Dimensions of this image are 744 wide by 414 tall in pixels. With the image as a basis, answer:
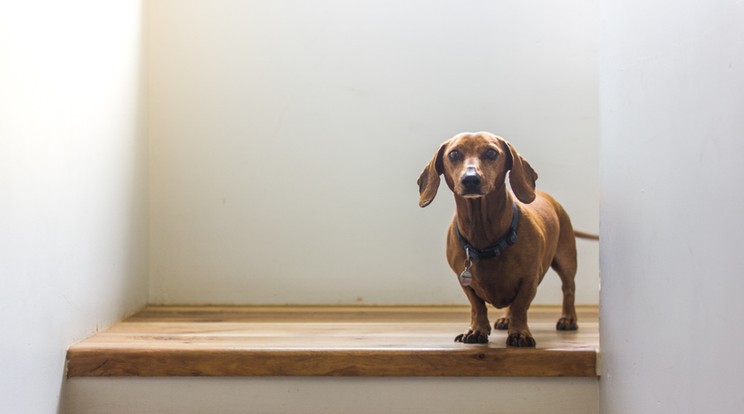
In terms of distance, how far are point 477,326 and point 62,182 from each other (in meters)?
1.00

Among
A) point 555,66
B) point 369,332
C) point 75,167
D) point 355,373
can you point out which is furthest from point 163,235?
point 555,66

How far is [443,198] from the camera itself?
2830 mm

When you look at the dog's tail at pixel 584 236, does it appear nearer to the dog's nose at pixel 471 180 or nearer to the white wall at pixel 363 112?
the white wall at pixel 363 112

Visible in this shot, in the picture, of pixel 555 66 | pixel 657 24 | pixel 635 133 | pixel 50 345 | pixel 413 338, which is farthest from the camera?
pixel 555 66

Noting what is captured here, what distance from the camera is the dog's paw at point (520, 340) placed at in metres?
1.89

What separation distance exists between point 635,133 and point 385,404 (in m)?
0.77

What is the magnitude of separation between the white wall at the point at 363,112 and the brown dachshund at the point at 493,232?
858 mm

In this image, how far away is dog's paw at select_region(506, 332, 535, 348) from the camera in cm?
189

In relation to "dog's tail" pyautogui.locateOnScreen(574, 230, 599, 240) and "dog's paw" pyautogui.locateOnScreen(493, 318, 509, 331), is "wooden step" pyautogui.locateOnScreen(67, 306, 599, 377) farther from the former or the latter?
"dog's tail" pyautogui.locateOnScreen(574, 230, 599, 240)

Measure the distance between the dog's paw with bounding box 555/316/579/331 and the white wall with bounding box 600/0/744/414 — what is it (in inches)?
15.6

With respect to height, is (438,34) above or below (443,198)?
above

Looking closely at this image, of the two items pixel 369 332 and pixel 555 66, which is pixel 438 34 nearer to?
pixel 555 66

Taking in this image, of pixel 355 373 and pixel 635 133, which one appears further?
pixel 355 373

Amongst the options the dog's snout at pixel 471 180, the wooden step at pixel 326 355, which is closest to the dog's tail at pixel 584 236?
the wooden step at pixel 326 355
